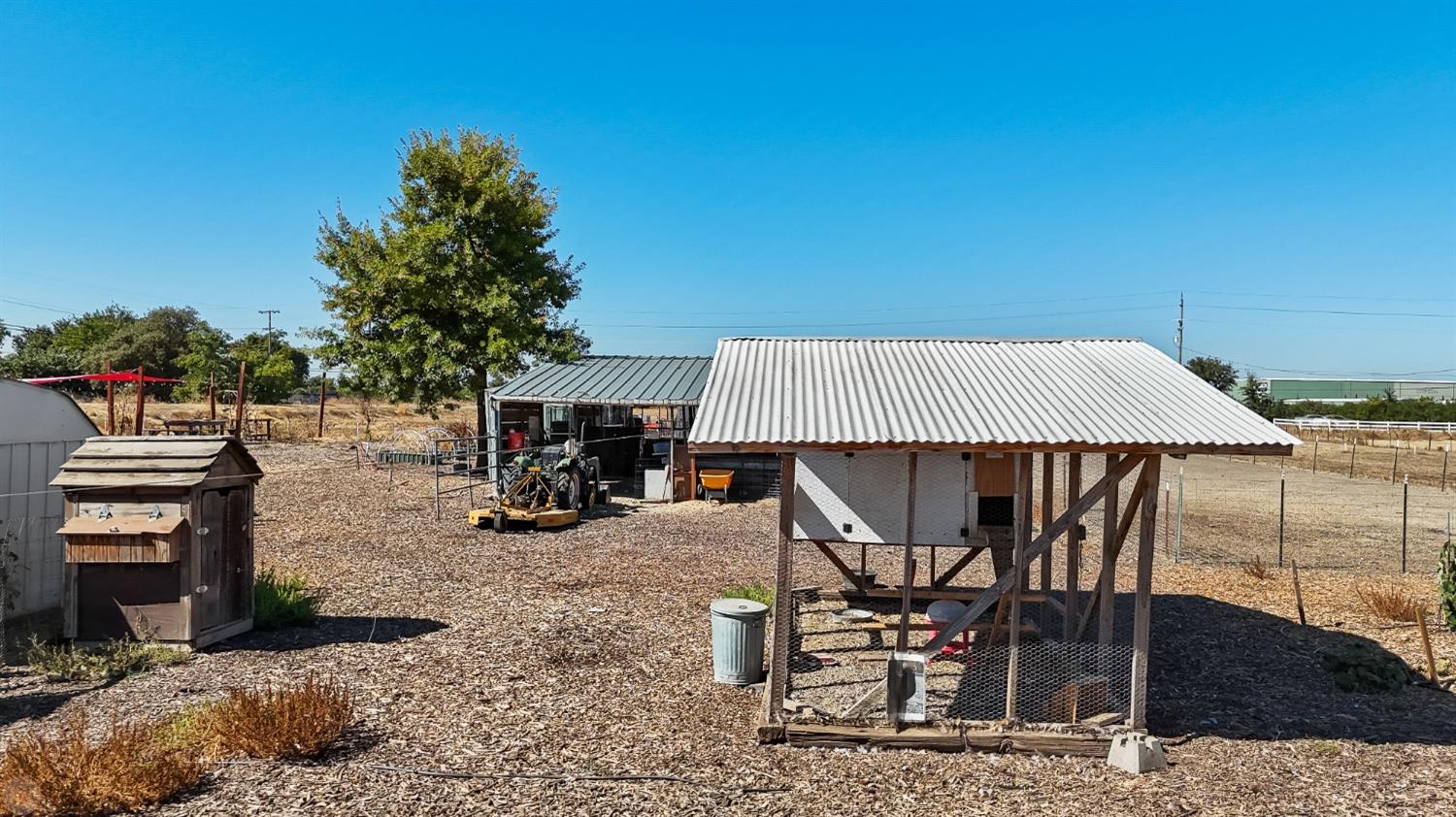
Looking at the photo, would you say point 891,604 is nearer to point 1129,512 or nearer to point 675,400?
point 1129,512

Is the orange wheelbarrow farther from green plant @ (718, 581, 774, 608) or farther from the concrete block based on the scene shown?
the concrete block

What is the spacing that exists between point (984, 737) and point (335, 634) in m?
7.22

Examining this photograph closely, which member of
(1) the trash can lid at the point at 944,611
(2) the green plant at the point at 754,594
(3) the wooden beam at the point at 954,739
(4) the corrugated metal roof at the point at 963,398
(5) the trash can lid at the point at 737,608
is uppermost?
(4) the corrugated metal roof at the point at 963,398

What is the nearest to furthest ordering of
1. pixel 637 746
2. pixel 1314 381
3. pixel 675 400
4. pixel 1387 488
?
1. pixel 637 746
2. pixel 675 400
3. pixel 1387 488
4. pixel 1314 381

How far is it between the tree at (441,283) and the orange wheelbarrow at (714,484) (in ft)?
25.7

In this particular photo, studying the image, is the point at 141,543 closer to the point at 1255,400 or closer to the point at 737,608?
the point at 737,608

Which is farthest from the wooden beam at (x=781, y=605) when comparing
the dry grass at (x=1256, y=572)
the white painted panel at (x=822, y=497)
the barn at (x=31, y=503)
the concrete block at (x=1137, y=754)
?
the dry grass at (x=1256, y=572)

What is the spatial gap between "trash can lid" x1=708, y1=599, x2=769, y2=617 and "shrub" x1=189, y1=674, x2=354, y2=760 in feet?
11.5

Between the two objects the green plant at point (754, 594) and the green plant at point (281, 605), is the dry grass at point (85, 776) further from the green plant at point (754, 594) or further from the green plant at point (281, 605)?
the green plant at point (754, 594)

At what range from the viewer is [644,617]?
10.9 meters

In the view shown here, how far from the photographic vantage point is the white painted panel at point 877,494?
26.9 ft

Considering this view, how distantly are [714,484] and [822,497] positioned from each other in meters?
13.8

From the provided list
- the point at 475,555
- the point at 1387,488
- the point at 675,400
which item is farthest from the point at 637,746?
the point at 1387,488

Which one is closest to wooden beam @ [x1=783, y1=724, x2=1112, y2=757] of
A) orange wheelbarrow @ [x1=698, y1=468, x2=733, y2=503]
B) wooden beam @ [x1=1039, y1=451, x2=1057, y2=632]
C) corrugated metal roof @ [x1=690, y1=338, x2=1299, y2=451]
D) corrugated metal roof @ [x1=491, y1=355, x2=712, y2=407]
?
corrugated metal roof @ [x1=690, y1=338, x2=1299, y2=451]
